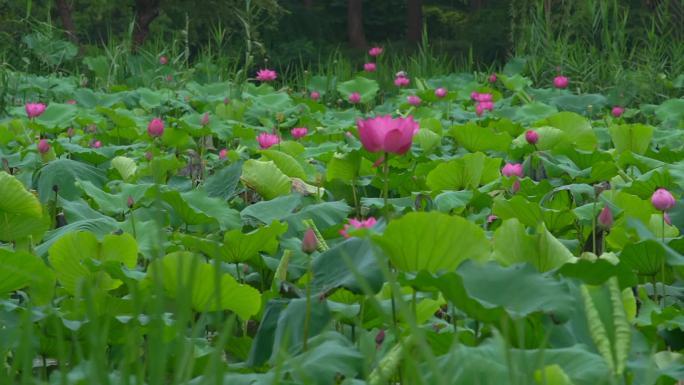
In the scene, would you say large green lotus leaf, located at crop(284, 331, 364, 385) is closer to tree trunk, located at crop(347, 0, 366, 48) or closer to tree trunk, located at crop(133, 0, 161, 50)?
tree trunk, located at crop(133, 0, 161, 50)

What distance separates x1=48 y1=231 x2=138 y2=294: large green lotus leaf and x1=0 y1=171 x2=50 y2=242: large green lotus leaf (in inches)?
5.7

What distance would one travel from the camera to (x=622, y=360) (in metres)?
0.91

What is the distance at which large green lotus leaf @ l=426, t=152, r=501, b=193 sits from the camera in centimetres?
213

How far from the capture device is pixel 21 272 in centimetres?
114

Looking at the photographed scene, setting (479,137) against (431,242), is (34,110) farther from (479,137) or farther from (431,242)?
(431,242)

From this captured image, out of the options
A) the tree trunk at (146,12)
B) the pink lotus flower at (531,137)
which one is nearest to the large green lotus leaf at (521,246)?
the pink lotus flower at (531,137)

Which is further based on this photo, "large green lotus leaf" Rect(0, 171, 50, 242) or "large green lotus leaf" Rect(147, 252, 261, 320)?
"large green lotus leaf" Rect(0, 171, 50, 242)

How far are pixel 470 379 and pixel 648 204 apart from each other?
0.97 m

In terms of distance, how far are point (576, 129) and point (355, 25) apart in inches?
589

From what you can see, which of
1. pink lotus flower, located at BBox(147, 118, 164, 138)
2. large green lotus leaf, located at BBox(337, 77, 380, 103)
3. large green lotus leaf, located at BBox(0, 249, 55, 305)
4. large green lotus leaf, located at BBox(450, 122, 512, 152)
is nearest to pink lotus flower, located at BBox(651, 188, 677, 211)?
large green lotus leaf, located at BBox(0, 249, 55, 305)

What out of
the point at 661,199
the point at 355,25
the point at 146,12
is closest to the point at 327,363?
the point at 661,199

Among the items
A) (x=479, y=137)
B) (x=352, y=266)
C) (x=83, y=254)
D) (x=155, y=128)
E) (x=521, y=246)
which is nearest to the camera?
(x=352, y=266)

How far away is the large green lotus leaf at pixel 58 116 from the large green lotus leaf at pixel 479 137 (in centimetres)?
134

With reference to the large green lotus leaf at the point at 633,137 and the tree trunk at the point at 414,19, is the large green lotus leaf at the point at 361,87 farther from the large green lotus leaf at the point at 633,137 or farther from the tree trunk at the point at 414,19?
the tree trunk at the point at 414,19
